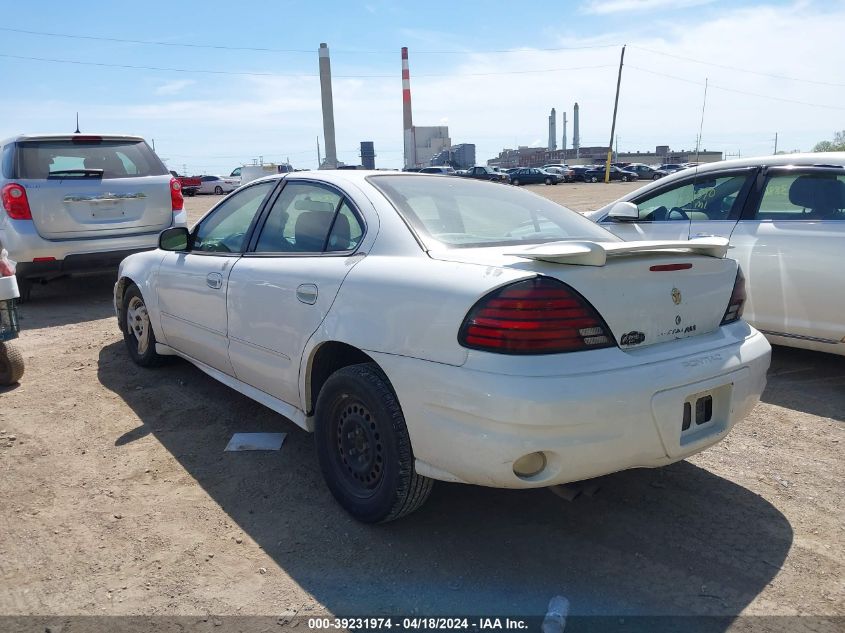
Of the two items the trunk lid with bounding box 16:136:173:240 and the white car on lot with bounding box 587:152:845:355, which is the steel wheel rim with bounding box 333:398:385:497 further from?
the trunk lid with bounding box 16:136:173:240

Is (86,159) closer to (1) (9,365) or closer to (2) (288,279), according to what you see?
(1) (9,365)

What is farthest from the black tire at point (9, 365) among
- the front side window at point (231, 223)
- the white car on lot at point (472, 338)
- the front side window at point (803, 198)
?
the front side window at point (803, 198)

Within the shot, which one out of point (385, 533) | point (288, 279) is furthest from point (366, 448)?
point (288, 279)

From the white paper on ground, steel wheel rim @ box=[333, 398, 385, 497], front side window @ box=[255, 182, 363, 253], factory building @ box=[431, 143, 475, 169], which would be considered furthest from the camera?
factory building @ box=[431, 143, 475, 169]

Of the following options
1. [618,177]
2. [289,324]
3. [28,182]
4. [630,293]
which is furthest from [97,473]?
[618,177]

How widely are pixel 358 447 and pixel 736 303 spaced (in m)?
1.82

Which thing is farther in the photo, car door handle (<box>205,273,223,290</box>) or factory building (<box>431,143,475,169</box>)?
factory building (<box>431,143,475,169</box>)

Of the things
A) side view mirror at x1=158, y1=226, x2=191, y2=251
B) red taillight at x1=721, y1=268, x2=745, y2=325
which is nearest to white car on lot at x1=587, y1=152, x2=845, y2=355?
red taillight at x1=721, y1=268, x2=745, y2=325

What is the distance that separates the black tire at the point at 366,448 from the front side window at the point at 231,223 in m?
A: 1.34

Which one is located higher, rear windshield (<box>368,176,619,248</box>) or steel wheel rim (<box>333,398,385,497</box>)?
rear windshield (<box>368,176,619,248</box>)

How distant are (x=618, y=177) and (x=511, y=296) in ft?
186

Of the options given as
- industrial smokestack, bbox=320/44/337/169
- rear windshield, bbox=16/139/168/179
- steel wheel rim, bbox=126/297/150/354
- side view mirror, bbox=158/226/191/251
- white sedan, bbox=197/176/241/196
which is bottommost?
white sedan, bbox=197/176/241/196

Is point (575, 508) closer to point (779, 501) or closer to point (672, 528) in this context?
point (672, 528)

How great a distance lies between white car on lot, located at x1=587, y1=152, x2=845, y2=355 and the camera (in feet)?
14.5
